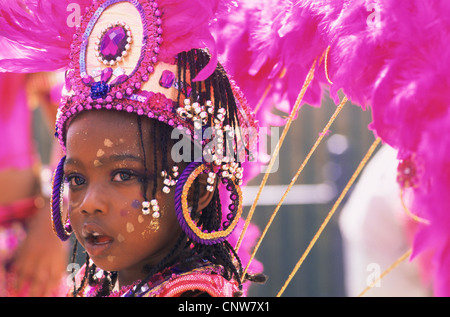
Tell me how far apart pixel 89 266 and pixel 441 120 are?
4.24 ft

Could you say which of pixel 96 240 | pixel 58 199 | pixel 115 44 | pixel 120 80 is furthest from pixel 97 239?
pixel 115 44

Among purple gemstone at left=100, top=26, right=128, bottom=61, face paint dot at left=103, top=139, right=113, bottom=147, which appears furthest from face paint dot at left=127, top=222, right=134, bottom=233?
purple gemstone at left=100, top=26, right=128, bottom=61

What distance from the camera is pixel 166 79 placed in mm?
1727

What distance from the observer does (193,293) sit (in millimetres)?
1671

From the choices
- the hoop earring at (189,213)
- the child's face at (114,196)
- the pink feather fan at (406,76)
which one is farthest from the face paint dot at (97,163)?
the pink feather fan at (406,76)

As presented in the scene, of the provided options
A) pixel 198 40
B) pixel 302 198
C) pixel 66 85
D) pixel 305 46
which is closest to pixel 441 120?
pixel 305 46

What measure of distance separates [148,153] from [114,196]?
159mm

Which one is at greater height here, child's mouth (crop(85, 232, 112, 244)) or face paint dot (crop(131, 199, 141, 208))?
face paint dot (crop(131, 199, 141, 208))

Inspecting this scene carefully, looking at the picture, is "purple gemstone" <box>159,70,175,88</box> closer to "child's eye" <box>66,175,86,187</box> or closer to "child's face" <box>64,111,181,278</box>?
"child's face" <box>64,111,181,278</box>

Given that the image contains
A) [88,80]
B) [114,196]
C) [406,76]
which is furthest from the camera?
[88,80]

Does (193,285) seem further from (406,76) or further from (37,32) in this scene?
(37,32)

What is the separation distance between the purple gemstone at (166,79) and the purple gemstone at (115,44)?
0.15 meters

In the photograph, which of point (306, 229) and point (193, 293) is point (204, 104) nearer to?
point (193, 293)

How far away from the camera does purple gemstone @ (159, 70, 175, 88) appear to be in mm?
1726
